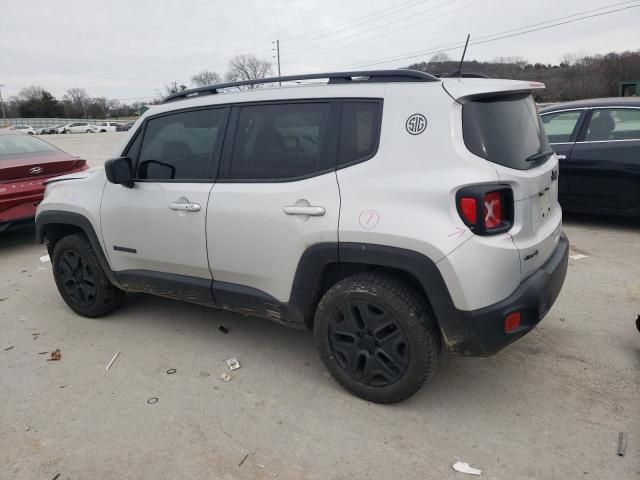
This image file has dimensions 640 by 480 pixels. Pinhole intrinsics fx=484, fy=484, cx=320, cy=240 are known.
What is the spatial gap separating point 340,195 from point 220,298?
118 cm

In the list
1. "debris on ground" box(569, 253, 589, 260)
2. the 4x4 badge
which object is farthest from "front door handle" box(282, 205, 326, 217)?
"debris on ground" box(569, 253, 589, 260)

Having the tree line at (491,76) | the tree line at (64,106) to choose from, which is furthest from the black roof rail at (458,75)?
the tree line at (64,106)

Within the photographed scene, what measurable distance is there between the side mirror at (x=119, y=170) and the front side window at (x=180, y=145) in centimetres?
11

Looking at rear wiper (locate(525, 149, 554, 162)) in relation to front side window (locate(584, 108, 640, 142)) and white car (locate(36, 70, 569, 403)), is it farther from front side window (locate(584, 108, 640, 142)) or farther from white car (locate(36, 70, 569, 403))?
front side window (locate(584, 108, 640, 142))

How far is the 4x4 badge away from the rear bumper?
3.01 ft

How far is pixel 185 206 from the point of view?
3150 mm

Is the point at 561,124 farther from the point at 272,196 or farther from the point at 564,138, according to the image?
the point at 272,196

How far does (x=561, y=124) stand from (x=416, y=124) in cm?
476

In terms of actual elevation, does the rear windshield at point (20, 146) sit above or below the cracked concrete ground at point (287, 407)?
above

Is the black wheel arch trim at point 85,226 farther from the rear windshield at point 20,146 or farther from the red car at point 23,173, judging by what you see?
the rear windshield at point 20,146

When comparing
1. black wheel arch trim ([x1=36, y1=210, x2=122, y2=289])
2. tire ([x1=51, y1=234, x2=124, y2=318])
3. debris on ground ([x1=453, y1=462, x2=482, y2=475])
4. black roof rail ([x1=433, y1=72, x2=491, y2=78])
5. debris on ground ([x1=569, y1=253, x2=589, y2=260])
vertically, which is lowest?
debris on ground ([x1=453, y1=462, x2=482, y2=475])

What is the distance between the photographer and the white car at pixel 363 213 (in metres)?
2.33

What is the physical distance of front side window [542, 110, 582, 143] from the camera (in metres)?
6.17

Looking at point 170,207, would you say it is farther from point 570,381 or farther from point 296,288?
point 570,381
